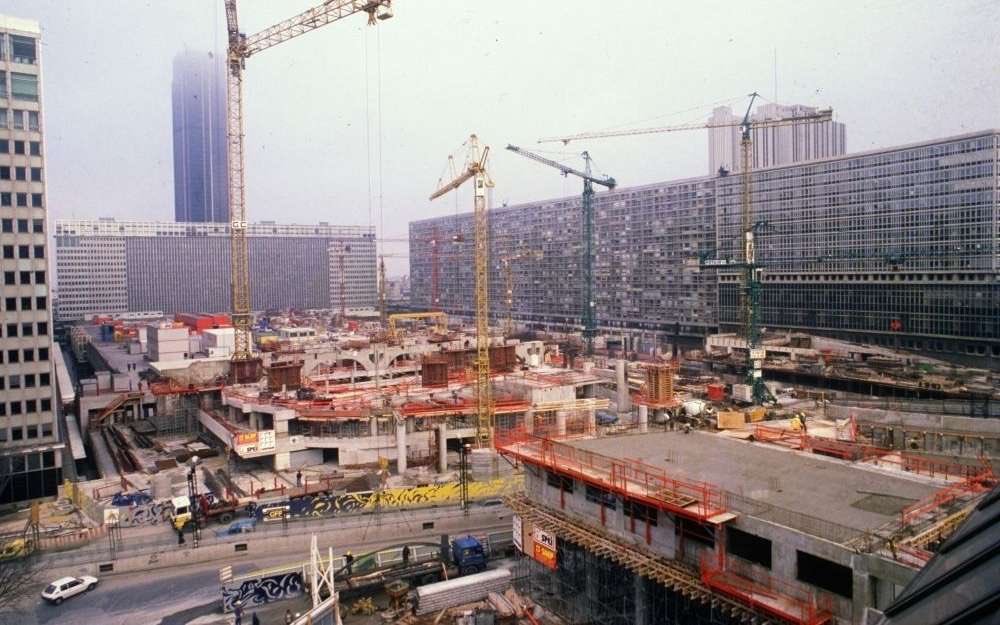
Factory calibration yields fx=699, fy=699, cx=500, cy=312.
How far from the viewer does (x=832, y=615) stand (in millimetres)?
8555

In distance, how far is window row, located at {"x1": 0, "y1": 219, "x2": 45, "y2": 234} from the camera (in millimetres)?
22141

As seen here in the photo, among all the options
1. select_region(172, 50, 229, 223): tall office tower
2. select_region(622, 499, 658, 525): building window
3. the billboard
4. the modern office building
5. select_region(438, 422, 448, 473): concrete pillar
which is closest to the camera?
select_region(622, 499, 658, 525): building window

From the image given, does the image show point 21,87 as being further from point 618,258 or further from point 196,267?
point 196,267

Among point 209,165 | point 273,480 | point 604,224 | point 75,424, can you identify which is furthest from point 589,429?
point 209,165

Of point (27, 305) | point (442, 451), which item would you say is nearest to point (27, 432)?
point (27, 305)

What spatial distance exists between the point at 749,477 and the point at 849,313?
38889 mm

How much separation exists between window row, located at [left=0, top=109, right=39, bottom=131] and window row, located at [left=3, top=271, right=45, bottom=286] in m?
4.67

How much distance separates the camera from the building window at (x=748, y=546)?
946cm

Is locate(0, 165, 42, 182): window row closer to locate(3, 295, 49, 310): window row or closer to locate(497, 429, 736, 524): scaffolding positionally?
locate(3, 295, 49, 310): window row

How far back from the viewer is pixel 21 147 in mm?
22516

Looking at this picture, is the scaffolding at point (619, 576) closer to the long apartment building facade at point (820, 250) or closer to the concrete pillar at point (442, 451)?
the concrete pillar at point (442, 451)

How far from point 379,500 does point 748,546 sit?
11003mm

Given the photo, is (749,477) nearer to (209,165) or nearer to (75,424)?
(75,424)

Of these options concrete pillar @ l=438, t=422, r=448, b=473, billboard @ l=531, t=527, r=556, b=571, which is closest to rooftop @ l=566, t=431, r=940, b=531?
billboard @ l=531, t=527, r=556, b=571
